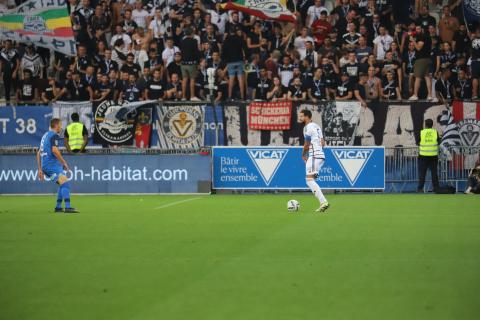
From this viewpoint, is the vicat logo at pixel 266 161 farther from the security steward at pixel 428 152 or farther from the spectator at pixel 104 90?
the spectator at pixel 104 90

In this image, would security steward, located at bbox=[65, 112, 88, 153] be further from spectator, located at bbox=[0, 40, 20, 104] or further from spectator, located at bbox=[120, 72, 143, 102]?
spectator, located at bbox=[0, 40, 20, 104]

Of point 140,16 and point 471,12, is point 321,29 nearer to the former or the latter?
point 471,12

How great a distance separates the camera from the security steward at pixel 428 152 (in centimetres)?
2522

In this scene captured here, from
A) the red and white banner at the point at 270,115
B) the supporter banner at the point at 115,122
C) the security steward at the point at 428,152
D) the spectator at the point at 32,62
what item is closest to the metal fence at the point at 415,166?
the security steward at the point at 428,152

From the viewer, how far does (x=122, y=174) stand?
26.3 meters

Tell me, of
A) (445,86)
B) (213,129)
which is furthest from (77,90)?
(445,86)

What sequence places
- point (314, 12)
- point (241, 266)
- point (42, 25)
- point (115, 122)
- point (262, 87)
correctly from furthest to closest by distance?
1. point (314, 12)
2. point (42, 25)
3. point (262, 87)
4. point (115, 122)
5. point (241, 266)

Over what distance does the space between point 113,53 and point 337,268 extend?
20.7 metres

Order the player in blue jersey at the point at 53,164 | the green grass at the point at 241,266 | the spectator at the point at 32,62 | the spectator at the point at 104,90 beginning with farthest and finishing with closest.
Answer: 1. the spectator at the point at 32,62
2. the spectator at the point at 104,90
3. the player in blue jersey at the point at 53,164
4. the green grass at the point at 241,266

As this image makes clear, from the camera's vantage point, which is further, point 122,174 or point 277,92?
point 277,92

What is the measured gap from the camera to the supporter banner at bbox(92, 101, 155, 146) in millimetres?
26562

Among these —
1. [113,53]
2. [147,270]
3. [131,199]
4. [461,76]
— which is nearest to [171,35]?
[113,53]

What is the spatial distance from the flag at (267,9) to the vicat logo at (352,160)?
543 centimetres

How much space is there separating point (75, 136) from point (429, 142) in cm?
1090
